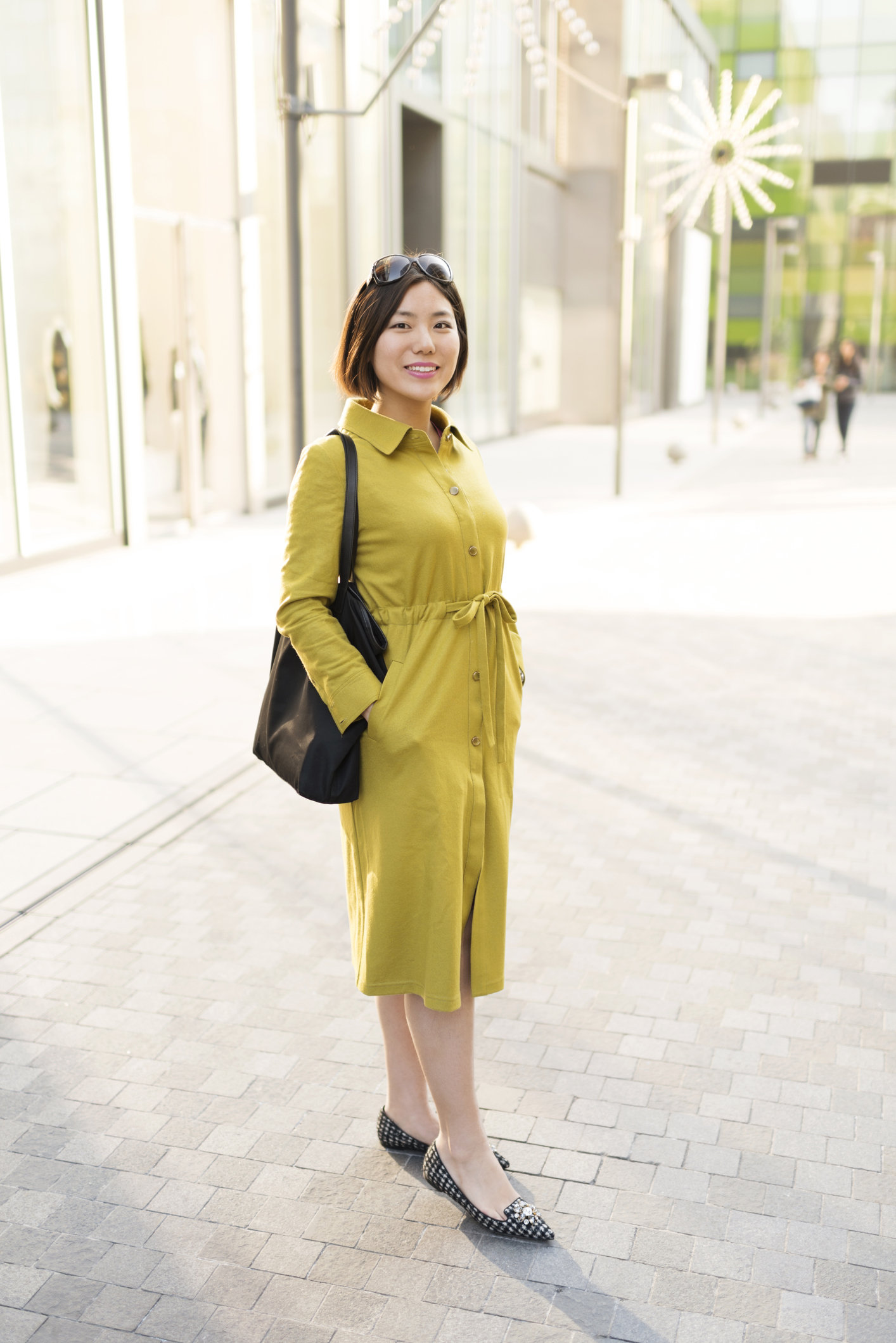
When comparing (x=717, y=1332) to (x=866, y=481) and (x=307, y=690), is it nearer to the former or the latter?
(x=307, y=690)

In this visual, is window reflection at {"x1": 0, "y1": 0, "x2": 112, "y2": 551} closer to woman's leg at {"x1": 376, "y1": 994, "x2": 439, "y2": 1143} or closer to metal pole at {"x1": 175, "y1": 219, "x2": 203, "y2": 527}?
metal pole at {"x1": 175, "y1": 219, "x2": 203, "y2": 527}

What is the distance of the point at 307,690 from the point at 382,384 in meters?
0.67

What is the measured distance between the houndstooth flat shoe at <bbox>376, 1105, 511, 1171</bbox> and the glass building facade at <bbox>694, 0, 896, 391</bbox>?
4963cm

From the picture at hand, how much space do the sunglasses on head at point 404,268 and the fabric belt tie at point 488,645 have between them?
671 millimetres

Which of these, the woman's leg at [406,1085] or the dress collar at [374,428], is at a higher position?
the dress collar at [374,428]

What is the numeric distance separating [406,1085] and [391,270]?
1.85m

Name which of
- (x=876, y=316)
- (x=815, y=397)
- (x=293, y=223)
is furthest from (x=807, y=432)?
(x=876, y=316)

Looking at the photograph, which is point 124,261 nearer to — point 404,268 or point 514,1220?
point 404,268

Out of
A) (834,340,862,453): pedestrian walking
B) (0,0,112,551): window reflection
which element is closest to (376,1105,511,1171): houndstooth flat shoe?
(0,0,112,551): window reflection

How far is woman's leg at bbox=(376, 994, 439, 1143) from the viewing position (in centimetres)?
310

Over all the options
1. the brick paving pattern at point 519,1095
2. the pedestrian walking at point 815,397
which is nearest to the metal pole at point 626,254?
the pedestrian walking at point 815,397

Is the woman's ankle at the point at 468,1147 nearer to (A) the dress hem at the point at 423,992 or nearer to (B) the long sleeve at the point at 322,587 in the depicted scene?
(A) the dress hem at the point at 423,992

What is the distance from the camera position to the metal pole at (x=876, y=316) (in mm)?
50594

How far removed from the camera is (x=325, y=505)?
2.66 metres
